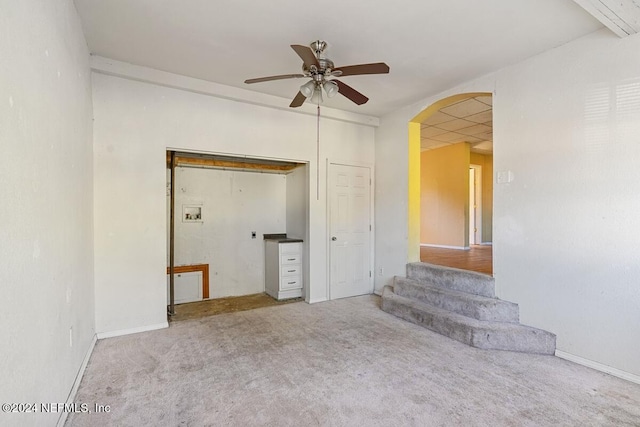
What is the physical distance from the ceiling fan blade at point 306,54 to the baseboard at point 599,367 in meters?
3.43

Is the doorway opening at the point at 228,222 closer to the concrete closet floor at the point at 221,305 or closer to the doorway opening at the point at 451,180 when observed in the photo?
→ the concrete closet floor at the point at 221,305

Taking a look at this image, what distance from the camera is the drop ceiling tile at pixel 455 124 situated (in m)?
5.34

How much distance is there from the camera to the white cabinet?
486 cm

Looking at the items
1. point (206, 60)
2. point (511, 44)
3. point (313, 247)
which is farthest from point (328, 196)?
point (511, 44)

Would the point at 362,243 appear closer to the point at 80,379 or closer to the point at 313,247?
the point at 313,247

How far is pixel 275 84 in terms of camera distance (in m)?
3.84

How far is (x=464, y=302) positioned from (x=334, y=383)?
1.90m

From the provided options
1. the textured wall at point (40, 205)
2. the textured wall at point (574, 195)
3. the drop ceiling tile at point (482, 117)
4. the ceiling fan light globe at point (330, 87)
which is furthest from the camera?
the drop ceiling tile at point (482, 117)

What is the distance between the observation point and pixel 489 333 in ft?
10.00

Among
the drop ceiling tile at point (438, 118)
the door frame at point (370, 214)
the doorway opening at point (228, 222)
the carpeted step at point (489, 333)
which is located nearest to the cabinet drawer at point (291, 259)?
the doorway opening at point (228, 222)

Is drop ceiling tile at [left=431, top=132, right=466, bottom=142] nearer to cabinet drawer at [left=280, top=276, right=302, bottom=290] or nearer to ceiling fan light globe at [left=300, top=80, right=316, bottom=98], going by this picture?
cabinet drawer at [left=280, top=276, right=302, bottom=290]

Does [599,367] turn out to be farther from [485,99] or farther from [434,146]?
[434,146]

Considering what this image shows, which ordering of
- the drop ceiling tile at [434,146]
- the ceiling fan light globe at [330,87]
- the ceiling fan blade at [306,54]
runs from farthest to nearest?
1. the drop ceiling tile at [434,146]
2. the ceiling fan light globe at [330,87]
3. the ceiling fan blade at [306,54]

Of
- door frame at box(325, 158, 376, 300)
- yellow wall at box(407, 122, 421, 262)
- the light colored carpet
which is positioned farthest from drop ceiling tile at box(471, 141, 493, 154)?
the light colored carpet
